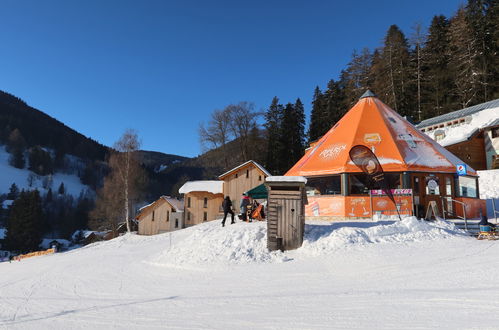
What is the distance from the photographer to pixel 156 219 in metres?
34.5

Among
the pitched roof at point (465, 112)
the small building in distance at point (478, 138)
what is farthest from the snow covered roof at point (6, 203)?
the small building in distance at point (478, 138)

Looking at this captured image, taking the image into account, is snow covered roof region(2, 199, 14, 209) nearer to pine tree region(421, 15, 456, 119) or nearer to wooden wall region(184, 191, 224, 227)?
wooden wall region(184, 191, 224, 227)

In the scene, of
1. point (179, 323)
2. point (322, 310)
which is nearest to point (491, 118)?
point (322, 310)

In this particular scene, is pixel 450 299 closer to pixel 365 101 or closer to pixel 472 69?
pixel 365 101

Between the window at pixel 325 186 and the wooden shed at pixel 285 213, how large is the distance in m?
6.66

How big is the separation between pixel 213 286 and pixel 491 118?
33.6 meters

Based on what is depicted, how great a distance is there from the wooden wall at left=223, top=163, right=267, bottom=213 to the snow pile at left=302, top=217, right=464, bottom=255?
65.0 ft

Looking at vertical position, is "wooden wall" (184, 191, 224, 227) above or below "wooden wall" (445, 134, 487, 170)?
below

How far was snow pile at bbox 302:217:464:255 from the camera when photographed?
10414 millimetres

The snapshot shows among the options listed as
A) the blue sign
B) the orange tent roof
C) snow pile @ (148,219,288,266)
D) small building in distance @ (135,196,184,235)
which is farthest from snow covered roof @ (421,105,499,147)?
small building in distance @ (135,196,184,235)

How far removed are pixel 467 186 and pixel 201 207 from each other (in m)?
24.2

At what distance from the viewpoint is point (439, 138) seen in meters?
33.2

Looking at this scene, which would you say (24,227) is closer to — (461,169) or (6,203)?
(6,203)

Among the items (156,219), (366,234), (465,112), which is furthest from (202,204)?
(465,112)
